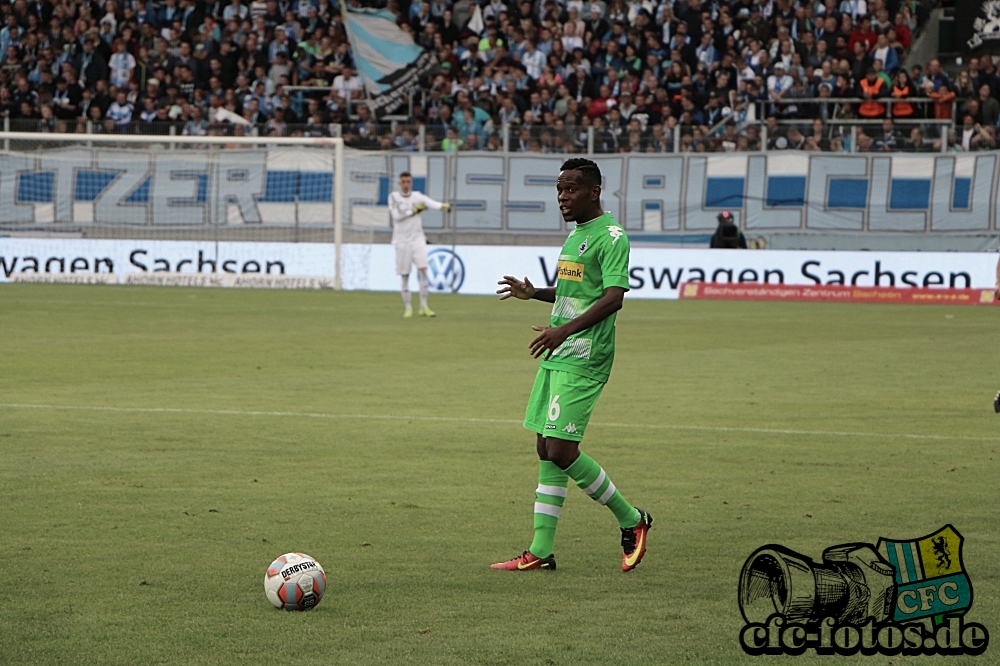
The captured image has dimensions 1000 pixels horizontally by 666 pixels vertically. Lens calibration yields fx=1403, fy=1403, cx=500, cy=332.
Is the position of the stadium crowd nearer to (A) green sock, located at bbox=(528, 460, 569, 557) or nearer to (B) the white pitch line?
(B) the white pitch line

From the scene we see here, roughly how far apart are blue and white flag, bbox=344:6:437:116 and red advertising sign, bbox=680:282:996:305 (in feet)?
30.3

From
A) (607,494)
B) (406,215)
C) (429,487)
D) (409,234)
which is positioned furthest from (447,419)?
(409,234)

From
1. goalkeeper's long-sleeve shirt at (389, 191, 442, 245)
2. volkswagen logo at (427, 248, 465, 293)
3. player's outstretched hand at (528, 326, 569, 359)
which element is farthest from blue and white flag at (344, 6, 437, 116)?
player's outstretched hand at (528, 326, 569, 359)

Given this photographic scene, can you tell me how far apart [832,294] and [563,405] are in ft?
68.8

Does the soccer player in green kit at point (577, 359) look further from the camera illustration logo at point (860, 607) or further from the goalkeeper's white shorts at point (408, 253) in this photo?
the goalkeeper's white shorts at point (408, 253)

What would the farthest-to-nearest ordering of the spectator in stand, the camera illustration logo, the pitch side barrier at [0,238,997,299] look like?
the spectator in stand < the pitch side barrier at [0,238,997,299] < the camera illustration logo

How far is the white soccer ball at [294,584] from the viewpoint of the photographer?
5547mm

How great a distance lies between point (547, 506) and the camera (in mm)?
6492

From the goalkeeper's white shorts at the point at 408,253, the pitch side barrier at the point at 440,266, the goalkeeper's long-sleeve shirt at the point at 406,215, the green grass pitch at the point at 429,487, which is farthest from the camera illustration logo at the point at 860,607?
the pitch side barrier at the point at 440,266

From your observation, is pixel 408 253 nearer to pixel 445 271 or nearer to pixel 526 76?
pixel 445 271

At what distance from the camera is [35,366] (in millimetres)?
14656

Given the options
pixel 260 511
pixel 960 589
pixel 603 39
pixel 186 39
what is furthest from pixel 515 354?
pixel 186 39

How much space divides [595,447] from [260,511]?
319 cm

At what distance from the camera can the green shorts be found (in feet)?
20.9
